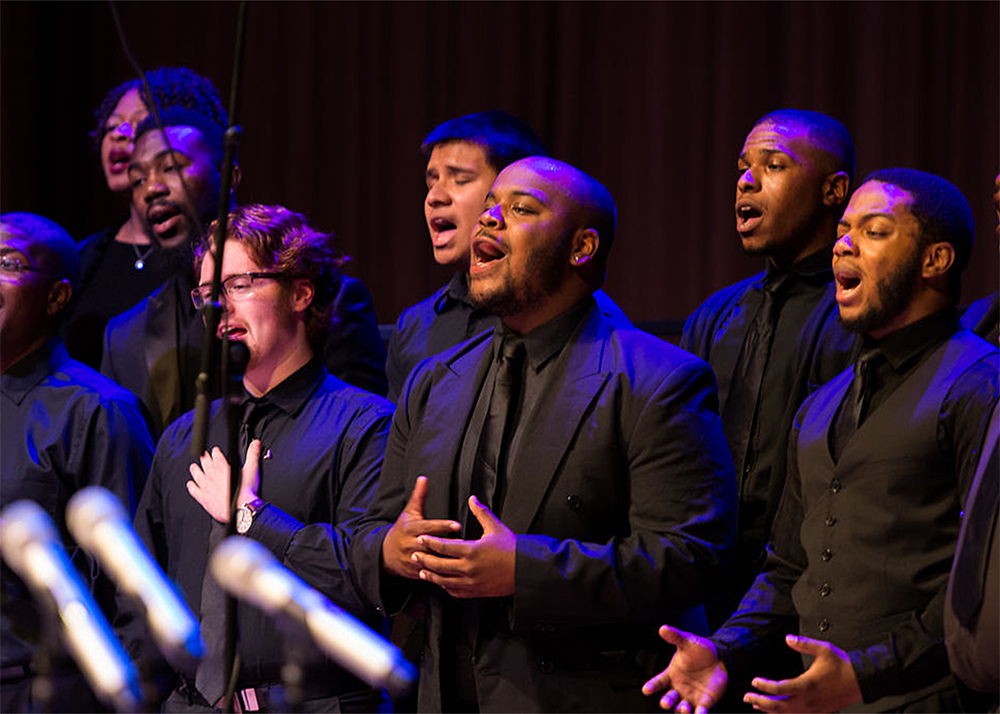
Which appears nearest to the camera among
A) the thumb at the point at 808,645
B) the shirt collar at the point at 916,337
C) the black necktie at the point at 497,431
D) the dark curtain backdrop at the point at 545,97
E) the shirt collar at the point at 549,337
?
the thumb at the point at 808,645

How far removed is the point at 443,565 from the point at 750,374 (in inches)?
40.9

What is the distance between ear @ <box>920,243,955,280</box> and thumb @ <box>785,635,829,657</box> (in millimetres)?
809

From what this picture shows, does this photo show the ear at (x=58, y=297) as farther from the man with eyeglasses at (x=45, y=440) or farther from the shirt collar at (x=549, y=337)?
the shirt collar at (x=549, y=337)

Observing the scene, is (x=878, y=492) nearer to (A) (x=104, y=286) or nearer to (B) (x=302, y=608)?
(B) (x=302, y=608)

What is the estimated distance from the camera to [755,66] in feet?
17.9

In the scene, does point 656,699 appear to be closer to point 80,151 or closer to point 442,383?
point 442,383

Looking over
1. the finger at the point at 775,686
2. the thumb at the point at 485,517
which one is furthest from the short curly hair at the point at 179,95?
the finger at the point at 775,686

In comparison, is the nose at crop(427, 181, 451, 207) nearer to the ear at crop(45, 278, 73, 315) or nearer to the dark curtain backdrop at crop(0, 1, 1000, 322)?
the ear at crop(45, 278, 73, 315)

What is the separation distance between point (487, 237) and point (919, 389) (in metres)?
1.01

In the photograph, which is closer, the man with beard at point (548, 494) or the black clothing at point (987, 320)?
the man with beard at point (548, 494)

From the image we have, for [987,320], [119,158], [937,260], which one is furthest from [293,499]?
[119,158]

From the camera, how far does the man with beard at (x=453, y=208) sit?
12.8ft

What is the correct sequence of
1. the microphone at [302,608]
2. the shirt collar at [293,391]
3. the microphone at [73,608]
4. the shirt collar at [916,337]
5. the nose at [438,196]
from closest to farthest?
the microphone at [302,608] → the microphone at [73,608] → the shirt collar at [916,337] → the shirt collar at [293,391] → the nose at [438,196]

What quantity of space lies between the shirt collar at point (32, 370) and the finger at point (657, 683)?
6.24 feet
